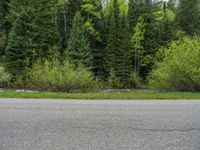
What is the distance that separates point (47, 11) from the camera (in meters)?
41.5

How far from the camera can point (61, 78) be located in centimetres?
2039

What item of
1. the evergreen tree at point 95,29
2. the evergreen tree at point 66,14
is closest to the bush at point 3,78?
the evergreen tree at point 95,29

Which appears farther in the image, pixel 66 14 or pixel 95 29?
pixel 66 14

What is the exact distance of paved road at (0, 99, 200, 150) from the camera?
623 centimetres

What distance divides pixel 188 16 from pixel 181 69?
32879 mm

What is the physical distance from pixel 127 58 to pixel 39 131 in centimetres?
3623

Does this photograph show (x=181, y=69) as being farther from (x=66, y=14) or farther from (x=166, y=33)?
(x=66, y=14)

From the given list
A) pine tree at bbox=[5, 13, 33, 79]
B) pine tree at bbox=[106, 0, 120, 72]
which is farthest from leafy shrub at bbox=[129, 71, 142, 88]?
pine tree at bbox=[5, 13, 33, 79]

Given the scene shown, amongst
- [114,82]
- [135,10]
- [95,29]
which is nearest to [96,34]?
[95,29]

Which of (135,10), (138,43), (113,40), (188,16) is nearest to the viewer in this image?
(113,40)

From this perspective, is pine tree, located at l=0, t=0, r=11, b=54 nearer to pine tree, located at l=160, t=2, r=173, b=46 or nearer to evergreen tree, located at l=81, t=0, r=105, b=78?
evergreen tree, located at l=81, t=0, r=105, b=78

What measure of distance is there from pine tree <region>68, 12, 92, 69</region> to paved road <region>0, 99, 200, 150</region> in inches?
1179

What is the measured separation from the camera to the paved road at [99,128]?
6.23 metres

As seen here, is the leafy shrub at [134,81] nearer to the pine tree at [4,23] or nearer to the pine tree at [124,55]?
the pine tree at [124,55]
